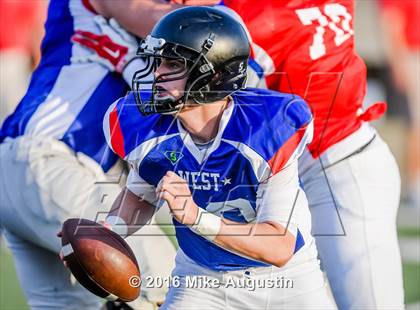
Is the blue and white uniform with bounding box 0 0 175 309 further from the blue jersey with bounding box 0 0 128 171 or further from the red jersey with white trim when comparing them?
the red jersey with white trim

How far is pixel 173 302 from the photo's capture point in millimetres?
3482

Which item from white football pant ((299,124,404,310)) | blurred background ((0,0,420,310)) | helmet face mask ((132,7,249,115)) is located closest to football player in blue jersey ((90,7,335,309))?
helmet face mask ((132,7,249,115))

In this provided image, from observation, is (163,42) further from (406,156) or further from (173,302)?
(406,156)

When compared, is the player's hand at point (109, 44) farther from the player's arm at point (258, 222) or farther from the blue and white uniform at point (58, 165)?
the player's arm at point (258, 222)

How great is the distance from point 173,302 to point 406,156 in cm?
637

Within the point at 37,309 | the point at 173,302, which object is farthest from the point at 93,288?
the point at 37,309

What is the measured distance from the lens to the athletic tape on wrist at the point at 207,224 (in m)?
3.16

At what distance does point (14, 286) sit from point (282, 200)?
11.2 feet

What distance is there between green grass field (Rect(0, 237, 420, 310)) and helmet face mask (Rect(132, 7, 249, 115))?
2.77 meters

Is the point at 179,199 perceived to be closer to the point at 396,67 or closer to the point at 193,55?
the point at 193,55

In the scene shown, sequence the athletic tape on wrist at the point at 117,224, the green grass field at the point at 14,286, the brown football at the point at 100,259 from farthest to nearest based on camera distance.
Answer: the green grass field at the point at 14,286 < the athletic tape on wrist at the point at 117,224 < the brown football at the point at 100,259

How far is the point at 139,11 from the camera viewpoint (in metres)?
4.11

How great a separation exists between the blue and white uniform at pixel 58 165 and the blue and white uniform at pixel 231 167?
0.57 meters

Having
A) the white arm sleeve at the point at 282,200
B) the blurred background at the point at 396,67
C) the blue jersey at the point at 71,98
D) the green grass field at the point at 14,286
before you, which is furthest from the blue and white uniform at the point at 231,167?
the blurred background at the point at 396,67
